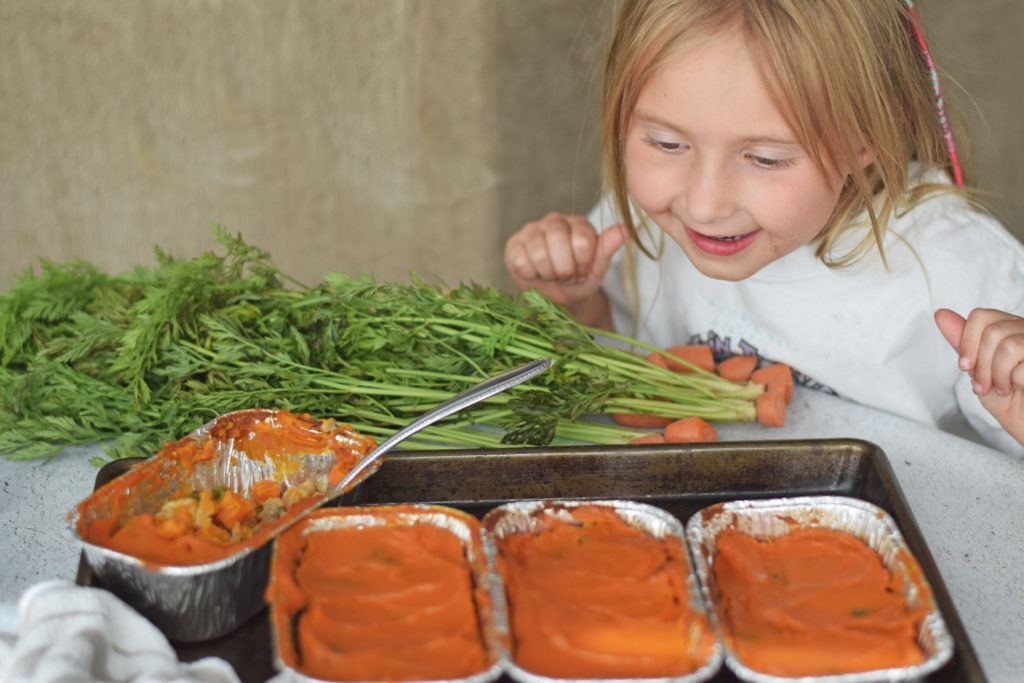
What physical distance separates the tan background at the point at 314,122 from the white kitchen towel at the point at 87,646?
2.35 metres

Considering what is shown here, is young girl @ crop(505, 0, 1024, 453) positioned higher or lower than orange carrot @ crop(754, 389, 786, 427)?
higher

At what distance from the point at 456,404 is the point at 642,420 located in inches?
18.1

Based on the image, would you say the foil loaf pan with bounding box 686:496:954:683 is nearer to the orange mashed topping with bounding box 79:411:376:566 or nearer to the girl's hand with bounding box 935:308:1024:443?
the girl's hand with bounding box 935:308:1024:443

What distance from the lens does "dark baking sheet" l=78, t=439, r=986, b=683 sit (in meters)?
1.65

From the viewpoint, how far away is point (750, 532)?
5.00ft

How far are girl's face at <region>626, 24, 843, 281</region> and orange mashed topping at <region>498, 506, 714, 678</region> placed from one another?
598mm

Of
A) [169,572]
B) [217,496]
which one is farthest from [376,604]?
[217,496]

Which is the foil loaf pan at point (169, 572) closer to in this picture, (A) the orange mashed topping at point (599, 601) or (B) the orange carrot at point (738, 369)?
(A) the orange mashed topping at point (599, 601)

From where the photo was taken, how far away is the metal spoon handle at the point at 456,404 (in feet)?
5.26

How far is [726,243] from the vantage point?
76.0 inches

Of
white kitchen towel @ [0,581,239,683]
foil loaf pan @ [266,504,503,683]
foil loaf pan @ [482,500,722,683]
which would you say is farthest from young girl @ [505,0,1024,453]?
white kitchen towel @ [0,581,239,683]

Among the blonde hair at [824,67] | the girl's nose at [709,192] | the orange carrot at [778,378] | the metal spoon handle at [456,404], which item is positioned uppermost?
the blonde hair at [824,67]

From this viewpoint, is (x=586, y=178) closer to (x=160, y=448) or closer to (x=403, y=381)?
(x=403, y=381)

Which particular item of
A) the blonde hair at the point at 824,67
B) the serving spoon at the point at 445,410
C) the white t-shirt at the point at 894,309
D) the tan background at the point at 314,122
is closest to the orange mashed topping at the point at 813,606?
the serving spoon at the point at 445,410
